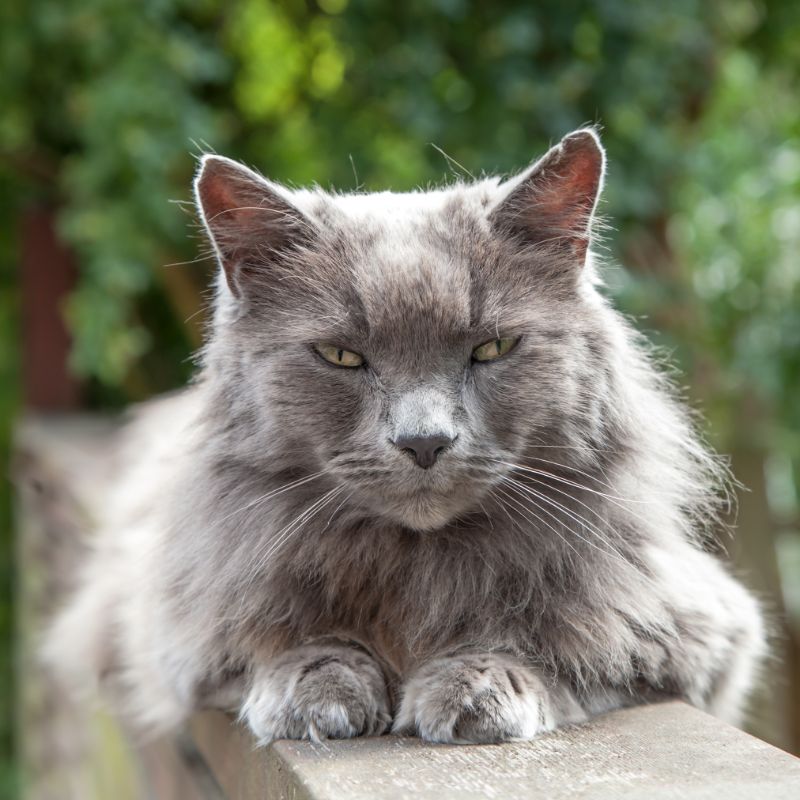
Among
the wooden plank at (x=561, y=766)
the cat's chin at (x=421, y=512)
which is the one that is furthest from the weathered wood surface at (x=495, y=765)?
the cat's chin at (x=421, y=512)

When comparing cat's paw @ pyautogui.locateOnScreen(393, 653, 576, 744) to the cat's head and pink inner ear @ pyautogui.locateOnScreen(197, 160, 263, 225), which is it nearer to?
the cat's head

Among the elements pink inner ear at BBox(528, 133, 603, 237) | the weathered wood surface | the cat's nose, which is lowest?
the weathered wood surface

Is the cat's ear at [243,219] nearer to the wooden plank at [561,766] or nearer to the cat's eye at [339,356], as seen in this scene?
the cat's eye at [339,356]

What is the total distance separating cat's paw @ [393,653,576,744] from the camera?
5.74 feet

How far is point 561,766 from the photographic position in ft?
5.32

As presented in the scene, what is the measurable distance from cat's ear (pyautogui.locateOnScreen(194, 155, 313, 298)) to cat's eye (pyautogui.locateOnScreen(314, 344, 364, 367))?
0.23 metres

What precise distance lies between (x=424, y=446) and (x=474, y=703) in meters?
0.41

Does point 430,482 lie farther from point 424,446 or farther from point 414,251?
point 414,251

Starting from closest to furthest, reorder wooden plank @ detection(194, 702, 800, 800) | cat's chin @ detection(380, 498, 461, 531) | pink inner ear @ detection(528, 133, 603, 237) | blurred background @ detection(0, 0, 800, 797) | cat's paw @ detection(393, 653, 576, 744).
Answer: wooden plank @ detection(194, 702, 800, 800), cat's paw @ detection(393, 653, 576, 744), cat's chin @ detection(380, 498, 461, 531), pink inner ear @ detection(528, 133, 603, 237), blurred background @ detection(0, 0, 800, 797)

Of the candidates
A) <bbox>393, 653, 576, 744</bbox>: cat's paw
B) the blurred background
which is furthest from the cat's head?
the blurred background

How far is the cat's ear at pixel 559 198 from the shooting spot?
2027mm

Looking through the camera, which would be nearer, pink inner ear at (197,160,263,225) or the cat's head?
the cat's head

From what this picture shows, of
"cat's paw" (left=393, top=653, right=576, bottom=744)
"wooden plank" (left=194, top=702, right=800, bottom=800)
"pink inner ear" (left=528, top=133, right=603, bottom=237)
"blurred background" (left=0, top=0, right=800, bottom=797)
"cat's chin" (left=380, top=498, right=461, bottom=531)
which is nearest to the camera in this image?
"wooden plank" (left=194, top=702, right=800, bottom=800)

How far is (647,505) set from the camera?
215 cm
